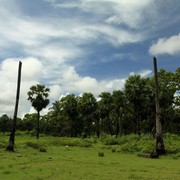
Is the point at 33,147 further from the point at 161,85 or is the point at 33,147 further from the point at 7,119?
the point at 7,119

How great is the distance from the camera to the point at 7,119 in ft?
437

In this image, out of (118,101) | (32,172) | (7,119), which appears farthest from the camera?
(7,119)

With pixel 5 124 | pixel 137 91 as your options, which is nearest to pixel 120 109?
pixel 137 91

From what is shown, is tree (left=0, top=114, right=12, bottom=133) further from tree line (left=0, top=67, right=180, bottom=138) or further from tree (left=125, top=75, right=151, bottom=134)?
tree (left=125, top=75, right=151, bottom=134)

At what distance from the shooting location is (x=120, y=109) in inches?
2881

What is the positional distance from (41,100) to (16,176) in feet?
186

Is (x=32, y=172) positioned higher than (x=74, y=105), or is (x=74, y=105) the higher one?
(x=74, y=105)

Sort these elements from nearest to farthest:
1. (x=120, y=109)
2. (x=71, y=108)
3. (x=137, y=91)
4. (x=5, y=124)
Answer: (x=137, y=91)
(x=120, y=109)
(x=71, y=108)
(x=5, y=124)

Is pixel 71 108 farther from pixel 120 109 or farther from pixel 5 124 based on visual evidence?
pixel 5 124

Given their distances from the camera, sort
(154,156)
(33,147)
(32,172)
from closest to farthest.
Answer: (32,172)
(154,156)
(33,147)

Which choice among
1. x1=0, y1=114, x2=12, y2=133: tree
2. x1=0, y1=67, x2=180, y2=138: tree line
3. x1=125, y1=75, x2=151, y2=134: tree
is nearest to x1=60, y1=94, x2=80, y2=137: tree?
x1=0, y1=67, x2=180, y2=138: tree line

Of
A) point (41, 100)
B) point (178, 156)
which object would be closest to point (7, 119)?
point (41, 100)

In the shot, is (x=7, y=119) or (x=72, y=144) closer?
(x=72, y=144)

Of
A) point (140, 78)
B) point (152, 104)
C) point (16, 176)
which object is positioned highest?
point (140, 78)
